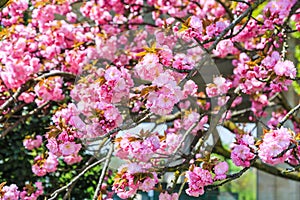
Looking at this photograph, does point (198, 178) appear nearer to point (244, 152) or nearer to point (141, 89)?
point (244, 152)

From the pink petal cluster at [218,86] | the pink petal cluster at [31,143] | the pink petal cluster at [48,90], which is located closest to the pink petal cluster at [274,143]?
the pink petal cluster at [218,86]

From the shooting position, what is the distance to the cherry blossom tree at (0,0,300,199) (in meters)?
1.98

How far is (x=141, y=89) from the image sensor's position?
1.93 m

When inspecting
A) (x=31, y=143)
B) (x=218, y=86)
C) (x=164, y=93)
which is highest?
(x=218, y=86)

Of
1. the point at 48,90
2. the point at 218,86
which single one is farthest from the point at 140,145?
the point at 48,90

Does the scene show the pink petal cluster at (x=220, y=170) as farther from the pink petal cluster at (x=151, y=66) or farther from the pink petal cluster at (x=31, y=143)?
the pink petal cluster at (x=31, y=143)

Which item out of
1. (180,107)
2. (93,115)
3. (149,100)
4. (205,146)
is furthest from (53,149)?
(180,107)

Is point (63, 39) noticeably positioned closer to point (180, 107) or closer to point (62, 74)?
point (62, 74)

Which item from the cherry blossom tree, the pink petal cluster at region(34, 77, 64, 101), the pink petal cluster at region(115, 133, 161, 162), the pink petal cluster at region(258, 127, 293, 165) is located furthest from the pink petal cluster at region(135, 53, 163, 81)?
the pink petal cluster at region(34, 77, 64, 101)

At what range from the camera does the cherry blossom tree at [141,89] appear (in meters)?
1.98

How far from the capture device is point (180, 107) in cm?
352

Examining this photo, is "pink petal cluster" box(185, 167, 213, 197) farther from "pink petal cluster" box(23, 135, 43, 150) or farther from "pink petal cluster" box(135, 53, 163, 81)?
"pink petal cluster" box(23, 135, 43, 150)

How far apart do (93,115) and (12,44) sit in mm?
1116

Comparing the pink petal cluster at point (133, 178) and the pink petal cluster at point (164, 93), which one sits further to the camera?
the pink petal cluster at point (133, 178)
